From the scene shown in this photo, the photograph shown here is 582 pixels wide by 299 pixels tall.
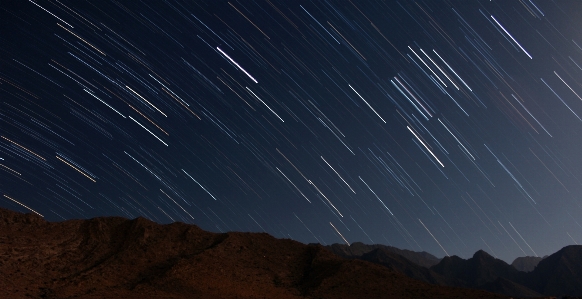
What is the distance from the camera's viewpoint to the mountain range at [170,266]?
1084 inches

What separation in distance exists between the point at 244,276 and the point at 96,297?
11424 mm

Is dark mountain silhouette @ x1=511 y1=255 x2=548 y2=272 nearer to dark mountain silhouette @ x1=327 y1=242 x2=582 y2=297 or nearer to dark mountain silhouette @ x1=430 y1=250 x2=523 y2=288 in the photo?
dark mountain silhouette @ x1=327 y1=242 x2=582 y2=297

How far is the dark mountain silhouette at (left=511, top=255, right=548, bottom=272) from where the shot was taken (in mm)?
138962

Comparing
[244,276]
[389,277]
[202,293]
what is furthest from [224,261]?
[389,277]

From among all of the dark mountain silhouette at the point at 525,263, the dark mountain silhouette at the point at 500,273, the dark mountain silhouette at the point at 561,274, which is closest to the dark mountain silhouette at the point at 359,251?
the dark mountain silhouette at the point at 500,273

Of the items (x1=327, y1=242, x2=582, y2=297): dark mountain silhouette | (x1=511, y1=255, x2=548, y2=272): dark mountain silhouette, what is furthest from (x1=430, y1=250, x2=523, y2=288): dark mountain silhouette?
(x1=511, y1=255, x2=548, y2=272): dark mountain silhouette

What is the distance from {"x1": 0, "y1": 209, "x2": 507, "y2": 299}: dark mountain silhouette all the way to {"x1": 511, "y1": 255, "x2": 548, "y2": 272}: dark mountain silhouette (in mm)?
133440

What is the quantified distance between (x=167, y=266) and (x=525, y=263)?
153939mm

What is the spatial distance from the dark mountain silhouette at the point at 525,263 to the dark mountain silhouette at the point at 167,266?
133m

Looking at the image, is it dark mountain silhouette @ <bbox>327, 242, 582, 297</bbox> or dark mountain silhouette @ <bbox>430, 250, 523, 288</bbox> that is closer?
dark mountain silhouette @ <bbox>327, 242, 582, 297</bbox>

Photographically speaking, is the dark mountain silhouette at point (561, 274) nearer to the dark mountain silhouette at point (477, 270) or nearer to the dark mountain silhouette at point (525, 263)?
the dark mountain silhouette at point (477, 270)

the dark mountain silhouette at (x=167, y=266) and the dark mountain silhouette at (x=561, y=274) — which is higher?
the dark mountain silhouette at (x=167, y=266)

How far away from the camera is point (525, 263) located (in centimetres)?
14362

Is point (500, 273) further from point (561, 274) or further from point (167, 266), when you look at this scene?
point (167, 266)
